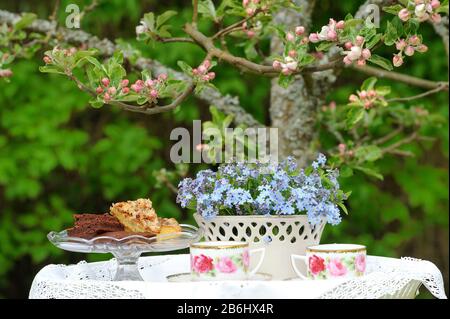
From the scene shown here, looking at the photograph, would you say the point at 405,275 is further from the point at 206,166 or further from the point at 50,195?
the point at 50,195

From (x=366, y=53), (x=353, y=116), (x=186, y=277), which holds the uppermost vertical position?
(x=366, y=53)

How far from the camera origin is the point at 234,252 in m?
1.30

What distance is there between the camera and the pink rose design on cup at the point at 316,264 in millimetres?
1307

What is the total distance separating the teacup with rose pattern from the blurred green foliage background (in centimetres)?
178

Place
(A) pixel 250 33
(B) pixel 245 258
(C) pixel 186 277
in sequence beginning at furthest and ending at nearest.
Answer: (A) pixel 250 33
(C) pixel 186 277
(B) pixel 245 258

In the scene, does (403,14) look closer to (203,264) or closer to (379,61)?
(379,61)

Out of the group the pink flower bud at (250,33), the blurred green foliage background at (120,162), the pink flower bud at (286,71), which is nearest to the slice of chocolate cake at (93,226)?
the pink flower bud at (286,71)

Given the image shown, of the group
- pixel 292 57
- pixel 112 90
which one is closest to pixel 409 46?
pixel 292 57

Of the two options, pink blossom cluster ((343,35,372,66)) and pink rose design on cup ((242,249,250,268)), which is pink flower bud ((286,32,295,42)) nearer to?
pink blossom cluster ((343,35,372,66))

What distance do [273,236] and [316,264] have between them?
0.41 feet

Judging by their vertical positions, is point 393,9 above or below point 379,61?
above

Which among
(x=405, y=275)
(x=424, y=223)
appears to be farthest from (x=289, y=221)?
(x=424, y=223)

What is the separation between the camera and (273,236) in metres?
1.41

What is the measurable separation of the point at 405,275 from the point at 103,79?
0.68 m
